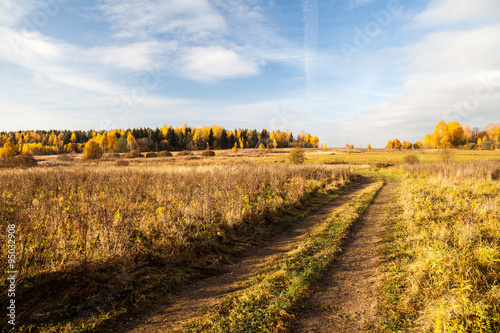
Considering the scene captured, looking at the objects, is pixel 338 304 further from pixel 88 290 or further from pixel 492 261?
pixel 88 290

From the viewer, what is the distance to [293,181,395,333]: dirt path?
353 cm

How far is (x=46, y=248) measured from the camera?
450 cm

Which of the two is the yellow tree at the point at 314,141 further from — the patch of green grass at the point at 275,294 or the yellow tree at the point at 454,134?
the patch of green grass at the point at 275,294

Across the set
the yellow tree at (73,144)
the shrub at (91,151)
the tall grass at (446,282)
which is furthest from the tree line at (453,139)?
the yellow tree at (73,144)

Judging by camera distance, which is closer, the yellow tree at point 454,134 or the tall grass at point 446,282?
the tall grass at point 446,282

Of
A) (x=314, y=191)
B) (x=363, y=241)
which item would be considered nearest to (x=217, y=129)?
(x=314, y=191)

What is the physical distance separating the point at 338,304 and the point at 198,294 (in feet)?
8.36

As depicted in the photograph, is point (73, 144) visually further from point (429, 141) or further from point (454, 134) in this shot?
point (429, 141)

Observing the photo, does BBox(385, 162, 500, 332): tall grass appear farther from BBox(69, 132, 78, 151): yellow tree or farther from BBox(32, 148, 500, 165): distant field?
BBox(69, 132, 78, 151): yellow tree

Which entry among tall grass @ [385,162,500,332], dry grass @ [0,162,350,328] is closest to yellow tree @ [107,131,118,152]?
dry grass @ [0,162,350,328]

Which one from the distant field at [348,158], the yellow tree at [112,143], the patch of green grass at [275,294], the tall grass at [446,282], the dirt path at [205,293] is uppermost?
the yellow tree at [112,143]

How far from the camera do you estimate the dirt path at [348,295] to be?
353 cm

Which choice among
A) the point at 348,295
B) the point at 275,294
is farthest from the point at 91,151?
the point at 348,295

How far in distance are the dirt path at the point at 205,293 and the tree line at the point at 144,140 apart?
8060cm
